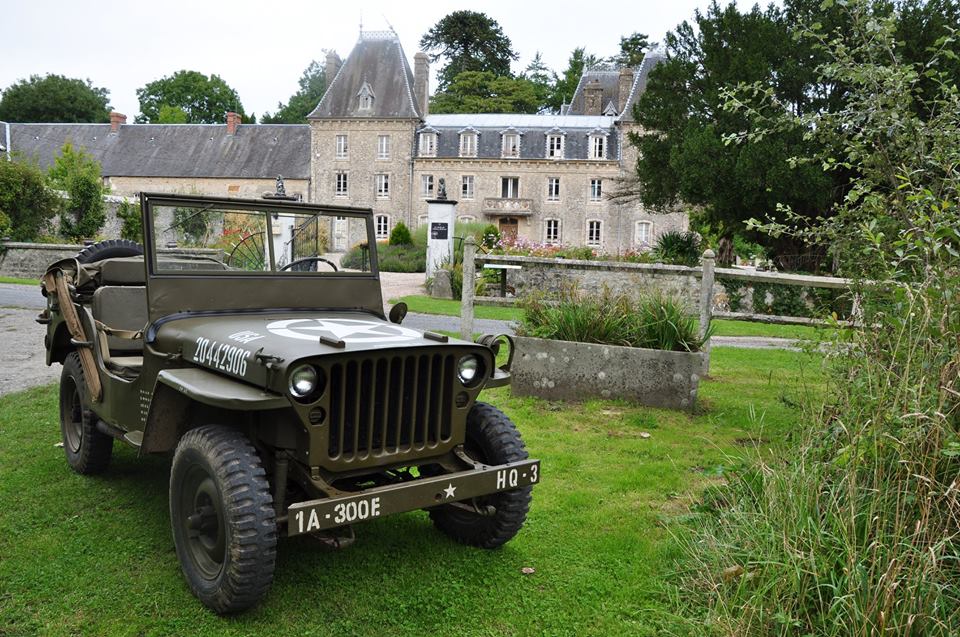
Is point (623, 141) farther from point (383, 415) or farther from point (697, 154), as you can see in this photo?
point (383, 415)

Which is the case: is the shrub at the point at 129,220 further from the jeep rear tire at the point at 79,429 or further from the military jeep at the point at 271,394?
the military jeep at the point at 271,394

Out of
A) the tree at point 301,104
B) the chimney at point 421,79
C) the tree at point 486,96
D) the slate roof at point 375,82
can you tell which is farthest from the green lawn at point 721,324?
the tree at point 301,104

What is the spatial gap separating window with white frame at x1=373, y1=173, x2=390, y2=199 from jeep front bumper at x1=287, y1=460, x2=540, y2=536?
4260 centimetres

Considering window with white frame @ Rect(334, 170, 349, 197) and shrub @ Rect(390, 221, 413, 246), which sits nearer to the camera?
shrub @ Rect(390, 221, 413, 246)

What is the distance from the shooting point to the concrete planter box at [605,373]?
23.4 ft

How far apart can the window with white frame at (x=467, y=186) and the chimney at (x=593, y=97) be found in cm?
955

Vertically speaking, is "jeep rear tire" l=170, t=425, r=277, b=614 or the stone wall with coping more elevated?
the stone wall with coping

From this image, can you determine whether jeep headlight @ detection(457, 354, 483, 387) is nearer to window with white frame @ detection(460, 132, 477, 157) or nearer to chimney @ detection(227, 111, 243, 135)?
window with white frame @ detection(460, 132, 477, 157)

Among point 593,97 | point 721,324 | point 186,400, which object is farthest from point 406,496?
point 593,97

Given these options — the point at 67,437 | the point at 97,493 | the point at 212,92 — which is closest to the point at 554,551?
the point at 97,493

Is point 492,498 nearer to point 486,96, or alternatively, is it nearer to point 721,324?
point 721,324

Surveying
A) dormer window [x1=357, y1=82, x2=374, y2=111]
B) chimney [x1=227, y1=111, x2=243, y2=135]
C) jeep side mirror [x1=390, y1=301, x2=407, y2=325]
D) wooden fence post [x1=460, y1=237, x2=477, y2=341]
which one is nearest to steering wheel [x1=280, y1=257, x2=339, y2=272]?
jeep side mirror [x1=390, y1=301, x2=407, y2=325]

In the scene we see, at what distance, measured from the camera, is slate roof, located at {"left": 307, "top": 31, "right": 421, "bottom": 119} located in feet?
145

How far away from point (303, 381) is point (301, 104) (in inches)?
2824
